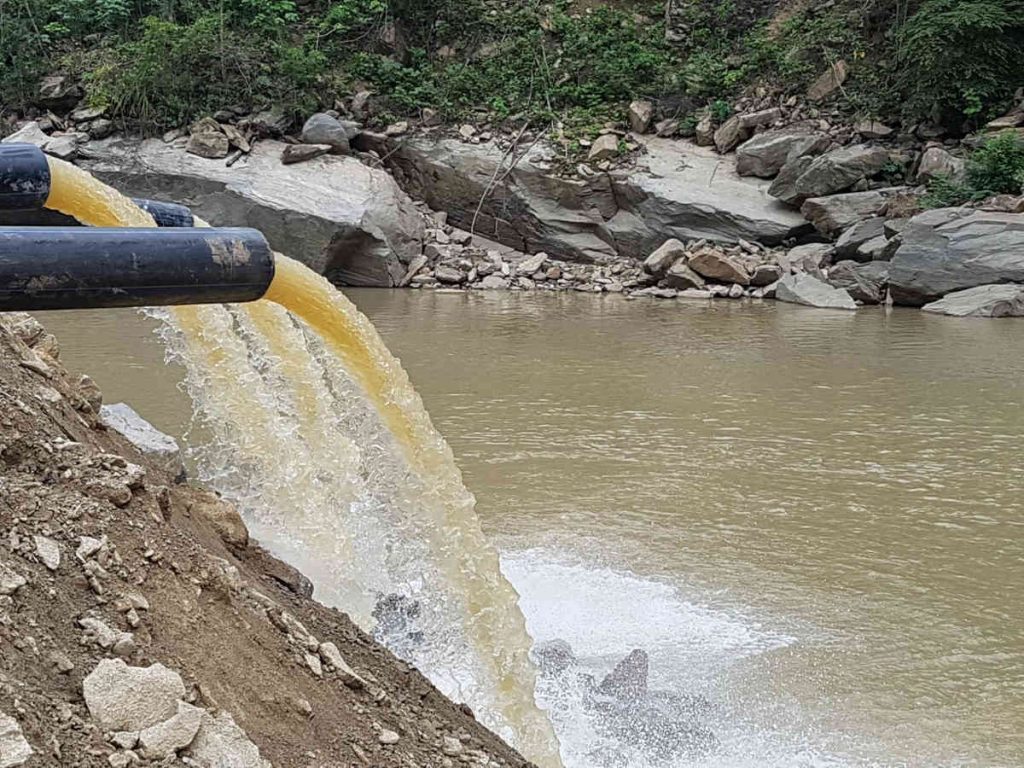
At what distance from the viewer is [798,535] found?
4.93 m

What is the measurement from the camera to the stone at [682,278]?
14.2m

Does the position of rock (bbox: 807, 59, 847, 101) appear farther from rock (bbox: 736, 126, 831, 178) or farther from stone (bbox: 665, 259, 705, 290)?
stone (bbox: 665, 259, 705, 290)

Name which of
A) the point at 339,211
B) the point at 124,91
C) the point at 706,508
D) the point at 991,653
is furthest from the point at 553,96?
the point at 991,653

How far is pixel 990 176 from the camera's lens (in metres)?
13.7

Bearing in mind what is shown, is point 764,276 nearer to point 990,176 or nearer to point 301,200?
point 990,176

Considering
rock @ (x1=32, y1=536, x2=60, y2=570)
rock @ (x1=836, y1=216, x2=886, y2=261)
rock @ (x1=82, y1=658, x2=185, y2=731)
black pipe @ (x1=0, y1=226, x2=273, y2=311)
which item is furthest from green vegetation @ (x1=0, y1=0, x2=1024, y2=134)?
rock @ (x1=82, y1=658, x2=185, y2=731)

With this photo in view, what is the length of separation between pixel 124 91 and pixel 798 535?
48.2ft

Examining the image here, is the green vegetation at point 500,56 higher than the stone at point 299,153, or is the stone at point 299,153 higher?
the green vegetation at point 500,56

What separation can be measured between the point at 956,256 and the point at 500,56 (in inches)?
366

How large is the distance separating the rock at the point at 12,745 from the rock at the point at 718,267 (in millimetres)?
13365

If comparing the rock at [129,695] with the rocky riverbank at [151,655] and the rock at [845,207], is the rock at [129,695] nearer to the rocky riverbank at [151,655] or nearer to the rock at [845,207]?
the rocky riverbank at [151,655]

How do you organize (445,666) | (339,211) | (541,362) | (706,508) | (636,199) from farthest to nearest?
→ (636,199) < (339,211) < (541,362) < (706,508) < (445,666)

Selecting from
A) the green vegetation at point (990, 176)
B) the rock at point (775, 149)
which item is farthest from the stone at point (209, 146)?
the green vegetation at point (990, 176)

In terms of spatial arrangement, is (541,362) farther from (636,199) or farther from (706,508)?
(636,199)
